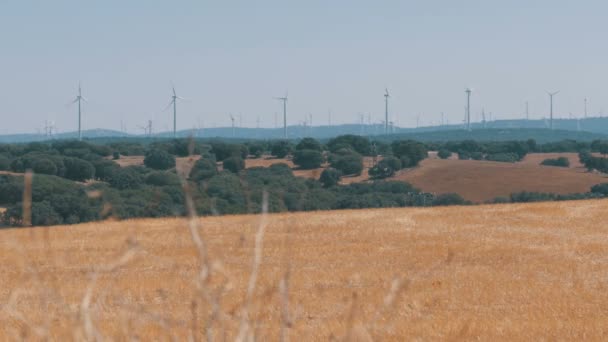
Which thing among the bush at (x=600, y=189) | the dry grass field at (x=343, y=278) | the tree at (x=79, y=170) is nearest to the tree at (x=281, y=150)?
the tree at (x=79, y=170)

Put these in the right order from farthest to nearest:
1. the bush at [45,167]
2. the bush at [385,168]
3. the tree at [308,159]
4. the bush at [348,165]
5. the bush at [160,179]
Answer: the tree at [308,159] < the bush at [385,168] < the bush at [348,165] < the bush at [45,167] < the bush at [160,179]

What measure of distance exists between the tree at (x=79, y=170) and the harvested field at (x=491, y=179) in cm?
2353

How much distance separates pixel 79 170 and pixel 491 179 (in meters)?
31.4

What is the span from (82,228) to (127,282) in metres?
11.2

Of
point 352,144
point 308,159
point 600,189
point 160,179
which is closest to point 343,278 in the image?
point 160,179

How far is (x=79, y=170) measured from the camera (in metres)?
66.7

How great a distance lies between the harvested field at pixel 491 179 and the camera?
6706 cm

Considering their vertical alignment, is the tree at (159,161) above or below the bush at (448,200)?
above

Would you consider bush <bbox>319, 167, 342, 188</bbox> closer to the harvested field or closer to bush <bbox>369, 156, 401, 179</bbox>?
the harvested field

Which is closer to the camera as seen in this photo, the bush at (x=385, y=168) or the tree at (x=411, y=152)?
the bush at (x=385, y=168)

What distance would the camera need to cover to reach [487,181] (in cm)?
7275

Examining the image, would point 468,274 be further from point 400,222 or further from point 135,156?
point 135,156

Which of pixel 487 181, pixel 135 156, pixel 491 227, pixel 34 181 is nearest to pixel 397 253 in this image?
pixel 491 227

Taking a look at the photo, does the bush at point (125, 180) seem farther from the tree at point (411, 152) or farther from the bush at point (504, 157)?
the bush at point (504, 157)
